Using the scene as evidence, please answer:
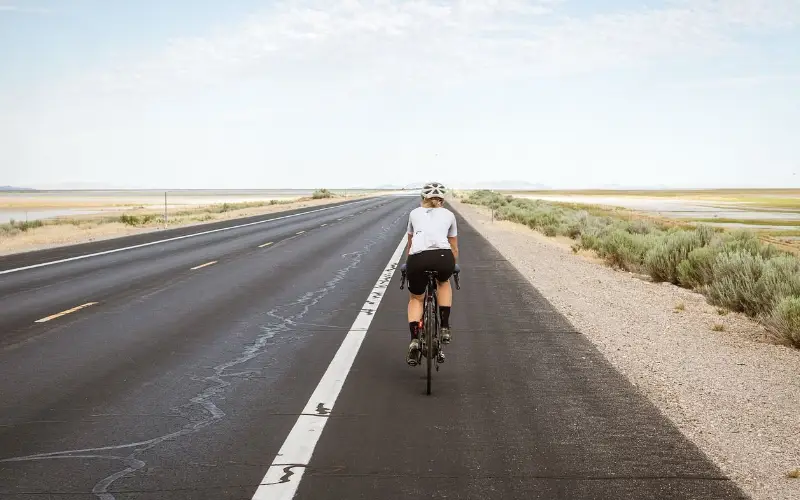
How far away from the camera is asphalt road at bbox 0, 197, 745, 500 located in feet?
17.5

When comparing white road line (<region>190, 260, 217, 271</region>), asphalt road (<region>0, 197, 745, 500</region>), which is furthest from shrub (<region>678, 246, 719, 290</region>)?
white road line (<region>190, 260, 217, 271</region>)

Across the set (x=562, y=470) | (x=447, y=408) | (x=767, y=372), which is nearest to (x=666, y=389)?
(x=767, y=372)

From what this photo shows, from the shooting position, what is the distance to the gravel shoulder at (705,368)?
615 cm

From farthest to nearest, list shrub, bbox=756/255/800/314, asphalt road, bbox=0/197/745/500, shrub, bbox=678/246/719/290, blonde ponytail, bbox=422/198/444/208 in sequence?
shrub, bbox=678/246/719/290 → shrub, bbox=756/255/800/314 → blonde ponytail, bbox=422/198/444/208 → asphalt road, bbox=0/197/745/500

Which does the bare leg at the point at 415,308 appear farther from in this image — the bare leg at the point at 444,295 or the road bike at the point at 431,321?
the bare leg at the point at 444,295

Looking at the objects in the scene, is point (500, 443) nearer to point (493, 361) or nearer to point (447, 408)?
point (447, 408)

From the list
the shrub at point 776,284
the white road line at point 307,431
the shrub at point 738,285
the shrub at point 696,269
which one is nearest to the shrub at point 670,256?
the shrub at point 696,269

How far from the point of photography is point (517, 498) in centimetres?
504

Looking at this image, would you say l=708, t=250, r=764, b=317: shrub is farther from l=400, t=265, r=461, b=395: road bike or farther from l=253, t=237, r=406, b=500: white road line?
l=400, t=265, r=461, b=395: road bike

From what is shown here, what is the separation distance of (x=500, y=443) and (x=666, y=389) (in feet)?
8.97

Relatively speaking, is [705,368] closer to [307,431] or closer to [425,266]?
[425,266]

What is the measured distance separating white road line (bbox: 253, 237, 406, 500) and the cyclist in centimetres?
89

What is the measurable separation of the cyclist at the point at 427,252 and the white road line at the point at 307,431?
891 mm

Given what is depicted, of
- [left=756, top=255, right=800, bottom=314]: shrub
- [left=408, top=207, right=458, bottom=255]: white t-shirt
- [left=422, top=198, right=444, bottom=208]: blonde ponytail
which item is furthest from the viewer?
[left=756, top=255, right=800, bottom=314]: shrub
